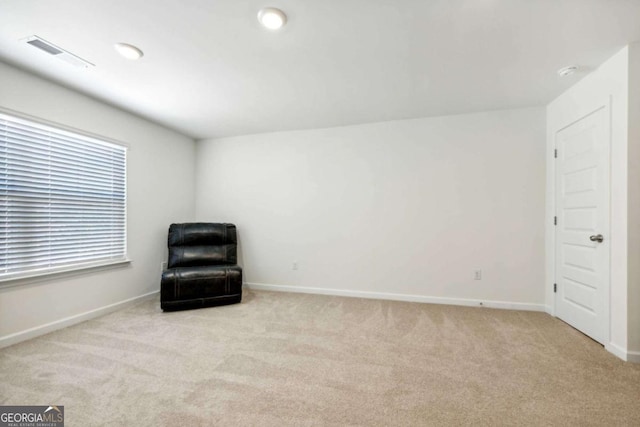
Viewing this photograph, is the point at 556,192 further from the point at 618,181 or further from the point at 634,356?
the point at 634,356

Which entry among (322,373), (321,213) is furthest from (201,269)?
(322,373)

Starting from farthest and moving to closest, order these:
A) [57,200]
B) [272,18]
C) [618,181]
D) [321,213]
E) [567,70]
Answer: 1. [321,213]
2. [57,200]
3. [567,70]
4. [618,181]
5. [272,18]

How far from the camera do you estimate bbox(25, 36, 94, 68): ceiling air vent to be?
78.7 inches

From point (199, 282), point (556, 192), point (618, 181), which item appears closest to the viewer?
point (618, 181)

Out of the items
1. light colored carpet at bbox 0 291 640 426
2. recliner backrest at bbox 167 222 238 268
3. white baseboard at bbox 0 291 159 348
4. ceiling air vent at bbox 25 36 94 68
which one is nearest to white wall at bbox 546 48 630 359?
light colored carpet at bbox 0 291 640 426

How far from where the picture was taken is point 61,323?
267cm

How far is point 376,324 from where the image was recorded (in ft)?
9.32

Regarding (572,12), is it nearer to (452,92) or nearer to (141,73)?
(452,92)

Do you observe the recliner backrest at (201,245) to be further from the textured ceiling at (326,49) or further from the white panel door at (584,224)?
the white panel door at (584,224)

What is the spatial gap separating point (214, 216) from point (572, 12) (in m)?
4.52

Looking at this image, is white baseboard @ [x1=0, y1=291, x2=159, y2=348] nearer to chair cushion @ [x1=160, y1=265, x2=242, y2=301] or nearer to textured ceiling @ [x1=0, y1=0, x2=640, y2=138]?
chair cushion @ [x1=160, y1=265, x2=242, y2=301]

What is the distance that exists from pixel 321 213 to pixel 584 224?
2.86m

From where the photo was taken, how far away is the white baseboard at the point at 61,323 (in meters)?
2.33

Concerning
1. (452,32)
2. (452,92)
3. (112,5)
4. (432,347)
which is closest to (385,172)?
(452,92)
